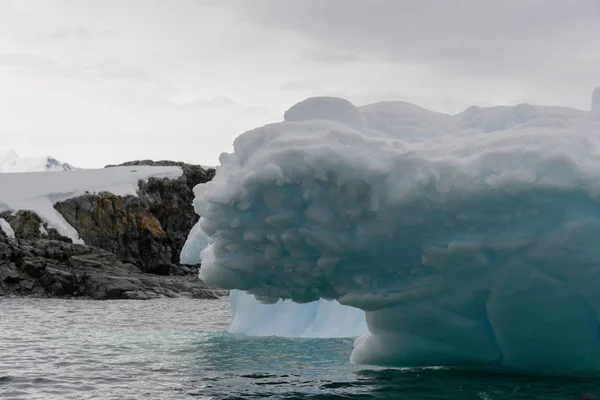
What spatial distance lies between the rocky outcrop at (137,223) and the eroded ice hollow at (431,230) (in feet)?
129

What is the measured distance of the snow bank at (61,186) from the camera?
4666 cm

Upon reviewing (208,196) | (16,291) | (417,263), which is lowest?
(16,291)

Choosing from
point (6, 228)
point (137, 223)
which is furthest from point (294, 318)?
point (137, 223)

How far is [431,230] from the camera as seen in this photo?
30.1 feet

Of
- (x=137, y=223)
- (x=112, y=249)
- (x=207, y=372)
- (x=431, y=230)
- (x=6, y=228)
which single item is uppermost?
(x=137, y=223)

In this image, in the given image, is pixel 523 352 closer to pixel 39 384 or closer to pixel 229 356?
pixel 229 356

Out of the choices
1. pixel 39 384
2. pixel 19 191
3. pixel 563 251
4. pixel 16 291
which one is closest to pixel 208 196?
pixel 39 384

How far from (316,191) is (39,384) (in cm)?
476

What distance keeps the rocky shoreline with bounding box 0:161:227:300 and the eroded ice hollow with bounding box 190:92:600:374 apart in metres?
26.1

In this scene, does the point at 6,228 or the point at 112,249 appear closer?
the point at 6,228

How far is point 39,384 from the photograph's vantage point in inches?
408

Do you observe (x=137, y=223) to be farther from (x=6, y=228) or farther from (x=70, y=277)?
(x=70, y=277)

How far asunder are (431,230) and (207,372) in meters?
4.43

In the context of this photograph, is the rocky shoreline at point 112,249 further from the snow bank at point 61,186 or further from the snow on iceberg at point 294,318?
the snow on iceberg at point 294,318
